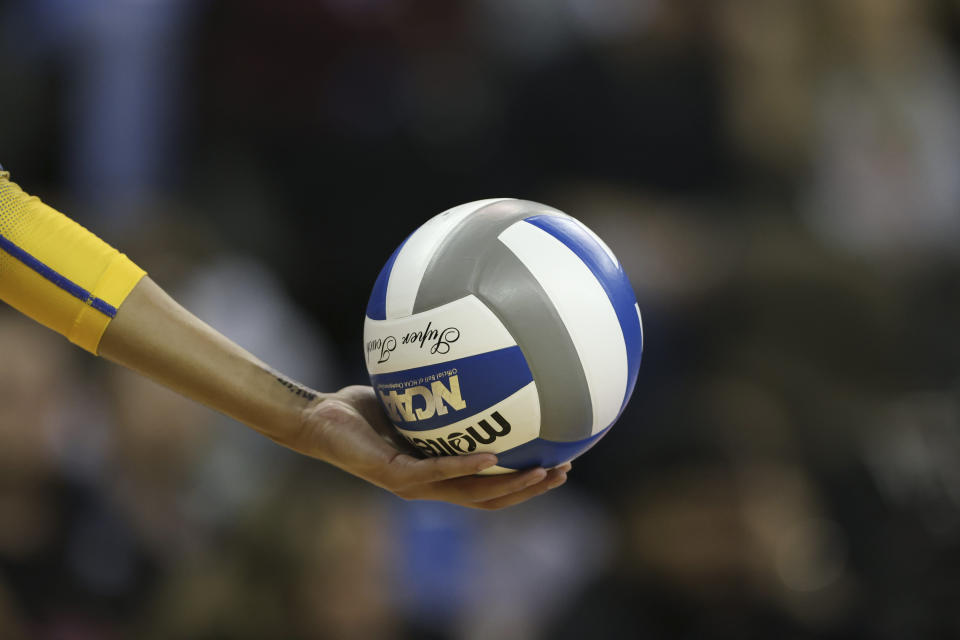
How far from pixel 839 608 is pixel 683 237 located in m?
2.73

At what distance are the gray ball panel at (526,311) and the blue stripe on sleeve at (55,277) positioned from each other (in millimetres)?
852

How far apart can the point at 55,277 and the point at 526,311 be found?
1242 mm

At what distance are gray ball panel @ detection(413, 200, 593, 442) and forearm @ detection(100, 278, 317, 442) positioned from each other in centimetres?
53

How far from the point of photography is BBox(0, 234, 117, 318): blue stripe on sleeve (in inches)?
114

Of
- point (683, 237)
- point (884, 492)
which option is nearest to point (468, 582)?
point (884, 492)

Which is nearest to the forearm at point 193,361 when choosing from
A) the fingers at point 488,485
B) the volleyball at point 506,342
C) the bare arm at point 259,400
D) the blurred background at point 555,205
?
the bare arm at point 259,400

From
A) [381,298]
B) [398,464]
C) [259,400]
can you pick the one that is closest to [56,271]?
[259,400]

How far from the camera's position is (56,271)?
2906mm

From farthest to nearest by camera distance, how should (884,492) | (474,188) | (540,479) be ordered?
(474,188) < (884,492) < (540,479)

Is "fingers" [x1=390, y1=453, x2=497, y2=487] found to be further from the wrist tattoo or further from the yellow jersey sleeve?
the yellow jersey sleeve

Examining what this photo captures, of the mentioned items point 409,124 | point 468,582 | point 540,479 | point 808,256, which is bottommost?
point 468,582

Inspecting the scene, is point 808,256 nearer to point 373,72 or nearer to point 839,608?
point 839,608

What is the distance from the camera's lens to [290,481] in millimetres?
5270

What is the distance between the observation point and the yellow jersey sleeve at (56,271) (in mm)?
2898
